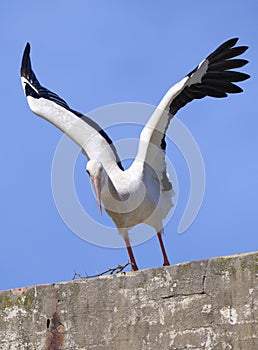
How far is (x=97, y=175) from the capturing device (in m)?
8.48

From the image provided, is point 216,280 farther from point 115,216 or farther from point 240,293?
point 115,216

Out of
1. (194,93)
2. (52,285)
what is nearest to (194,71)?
(194,93)

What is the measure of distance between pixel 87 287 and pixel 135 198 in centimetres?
336

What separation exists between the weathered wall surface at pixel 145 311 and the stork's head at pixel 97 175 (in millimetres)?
3032

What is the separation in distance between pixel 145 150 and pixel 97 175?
0.55 metres

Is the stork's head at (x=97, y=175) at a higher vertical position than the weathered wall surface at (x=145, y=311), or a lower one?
higher

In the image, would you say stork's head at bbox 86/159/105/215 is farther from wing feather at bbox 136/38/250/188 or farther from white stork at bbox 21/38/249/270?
wing feather at bbox 136/38/250/188

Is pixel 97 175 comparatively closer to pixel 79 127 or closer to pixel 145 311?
pixel 79 127

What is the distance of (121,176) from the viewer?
8.82 m

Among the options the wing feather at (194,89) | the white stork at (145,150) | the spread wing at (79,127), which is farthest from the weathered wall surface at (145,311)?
the spread wing at (79,127)

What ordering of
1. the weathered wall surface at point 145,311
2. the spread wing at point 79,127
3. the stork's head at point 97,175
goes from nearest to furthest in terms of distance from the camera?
the weathered wall surface at point 145,311, the stork's head at point 97,175, the spread wing at point 79,127

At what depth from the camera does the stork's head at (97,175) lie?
8.45 metres

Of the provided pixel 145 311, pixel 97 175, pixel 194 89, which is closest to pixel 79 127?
pixel 97 175

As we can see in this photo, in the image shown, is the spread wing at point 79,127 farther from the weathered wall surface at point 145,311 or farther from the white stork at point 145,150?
the weathered wall surface at point 145,311
